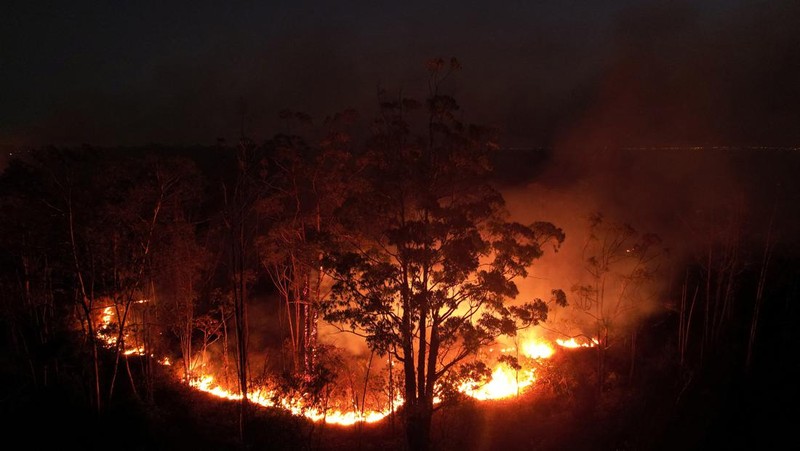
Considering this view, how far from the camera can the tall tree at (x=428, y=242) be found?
46.0 ft

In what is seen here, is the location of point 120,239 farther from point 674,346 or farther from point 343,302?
point 674,346

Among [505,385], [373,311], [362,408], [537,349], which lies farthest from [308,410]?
[537,349]

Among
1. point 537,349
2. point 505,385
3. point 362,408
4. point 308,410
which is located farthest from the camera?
point 537,349

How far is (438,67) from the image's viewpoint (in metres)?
13.9

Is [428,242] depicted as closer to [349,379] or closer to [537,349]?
[349,379]

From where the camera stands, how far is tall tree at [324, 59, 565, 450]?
14.0 meters

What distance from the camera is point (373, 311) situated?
47.9ft

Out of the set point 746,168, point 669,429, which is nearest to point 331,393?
point 669,429

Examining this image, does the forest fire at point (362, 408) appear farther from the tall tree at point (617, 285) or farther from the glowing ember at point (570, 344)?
the tall tree at point (617, 285)

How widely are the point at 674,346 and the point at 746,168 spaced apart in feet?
50.0

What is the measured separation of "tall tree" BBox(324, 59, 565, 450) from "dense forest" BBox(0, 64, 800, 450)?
0.06m

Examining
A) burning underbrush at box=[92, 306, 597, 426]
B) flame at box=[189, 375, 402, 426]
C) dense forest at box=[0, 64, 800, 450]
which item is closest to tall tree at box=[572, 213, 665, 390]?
dense forest at box=[0, 64, 800, 450]

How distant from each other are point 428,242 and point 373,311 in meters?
2.64

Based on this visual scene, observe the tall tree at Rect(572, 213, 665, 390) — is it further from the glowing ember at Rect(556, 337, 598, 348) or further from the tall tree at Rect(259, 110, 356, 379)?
the tall tree at Rect(259, 110, 356, 379)
